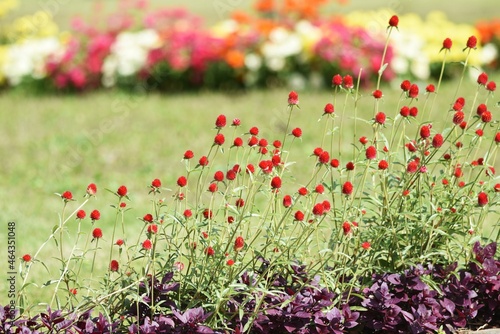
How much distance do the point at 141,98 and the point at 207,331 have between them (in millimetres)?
6553

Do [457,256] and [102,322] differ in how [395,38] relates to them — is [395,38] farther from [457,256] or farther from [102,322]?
[102,322]

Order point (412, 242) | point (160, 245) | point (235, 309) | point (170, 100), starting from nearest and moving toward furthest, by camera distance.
Answer: 1. point (235, 309)
2. point (412, 242)
3. point (160, 245)
4. point (170, 100)

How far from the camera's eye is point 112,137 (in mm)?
7738

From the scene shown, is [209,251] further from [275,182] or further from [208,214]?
[275,182]

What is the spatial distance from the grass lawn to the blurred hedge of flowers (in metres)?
0.28

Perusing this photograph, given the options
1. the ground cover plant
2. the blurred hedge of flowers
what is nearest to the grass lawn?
the blurred hedge of flowers

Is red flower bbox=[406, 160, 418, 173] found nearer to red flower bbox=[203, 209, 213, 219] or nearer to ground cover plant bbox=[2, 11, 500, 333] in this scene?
ground cover plant bbox=[2, 11, 500, 333]

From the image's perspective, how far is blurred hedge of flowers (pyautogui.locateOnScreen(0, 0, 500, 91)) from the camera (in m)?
9.30

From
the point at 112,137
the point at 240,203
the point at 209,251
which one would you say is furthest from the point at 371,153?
the point at 112,137

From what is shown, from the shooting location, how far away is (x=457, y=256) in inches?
133

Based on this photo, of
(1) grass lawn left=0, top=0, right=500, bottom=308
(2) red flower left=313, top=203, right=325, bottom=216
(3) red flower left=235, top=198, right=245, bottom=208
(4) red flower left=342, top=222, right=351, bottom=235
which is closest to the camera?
(2) red flower left=313, top=203, right=325, bottom=216

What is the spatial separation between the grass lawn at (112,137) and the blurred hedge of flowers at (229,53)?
0.28m

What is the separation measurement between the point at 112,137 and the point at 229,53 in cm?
217

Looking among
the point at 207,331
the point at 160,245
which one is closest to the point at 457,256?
the point at 207,331
